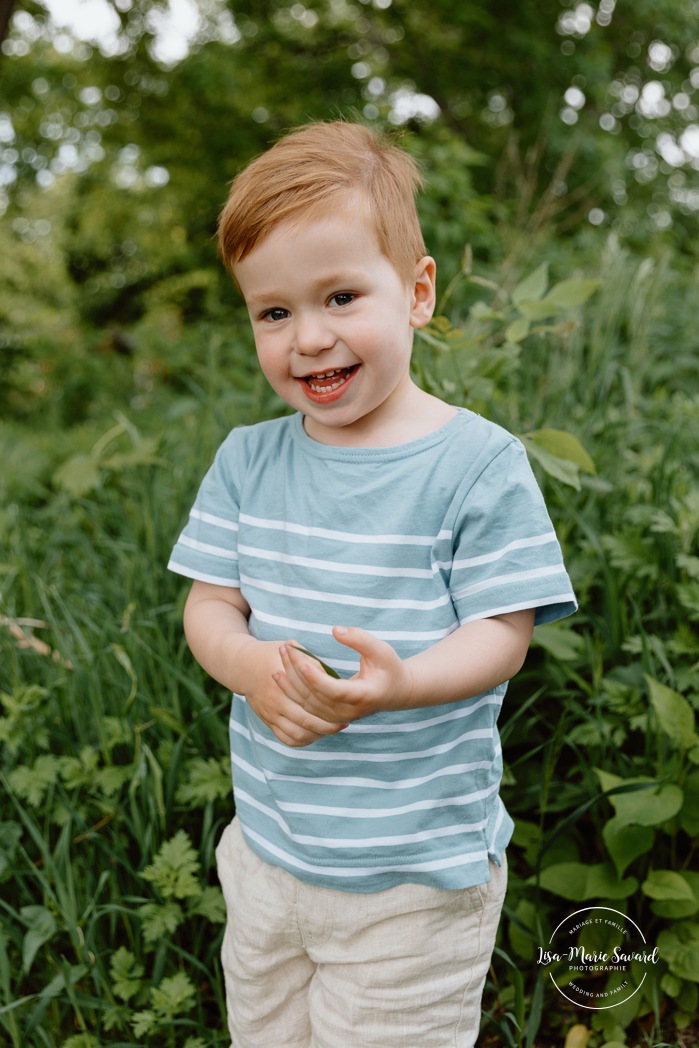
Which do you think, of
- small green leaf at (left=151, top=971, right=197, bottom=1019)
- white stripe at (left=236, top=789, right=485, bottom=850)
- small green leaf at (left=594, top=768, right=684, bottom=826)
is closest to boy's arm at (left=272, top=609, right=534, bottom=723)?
white stripe at (left=236, top=789, right=485, bottom=850)

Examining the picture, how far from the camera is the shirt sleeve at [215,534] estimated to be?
1.44m

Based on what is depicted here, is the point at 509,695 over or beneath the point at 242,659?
beneath

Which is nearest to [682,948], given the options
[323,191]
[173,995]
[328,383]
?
[173,995]

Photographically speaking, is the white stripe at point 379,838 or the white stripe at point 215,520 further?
the white stripe at point 215,520

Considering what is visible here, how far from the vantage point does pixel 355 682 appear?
3.46ft

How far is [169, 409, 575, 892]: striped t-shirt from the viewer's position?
48.0 inches

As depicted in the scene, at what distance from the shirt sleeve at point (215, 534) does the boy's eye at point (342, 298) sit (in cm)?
34

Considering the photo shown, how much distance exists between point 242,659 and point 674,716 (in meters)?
0.88

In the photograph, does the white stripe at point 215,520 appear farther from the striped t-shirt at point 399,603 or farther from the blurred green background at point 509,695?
the blurred green background at point 509,695

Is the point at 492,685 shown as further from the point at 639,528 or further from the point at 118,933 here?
the point at 118,933

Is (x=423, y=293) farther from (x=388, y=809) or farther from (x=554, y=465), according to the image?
(x=388, y=809)

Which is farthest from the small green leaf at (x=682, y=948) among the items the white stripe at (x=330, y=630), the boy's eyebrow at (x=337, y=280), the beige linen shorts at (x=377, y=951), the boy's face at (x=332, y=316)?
the boy's eyebrow at (x=337, y=280)

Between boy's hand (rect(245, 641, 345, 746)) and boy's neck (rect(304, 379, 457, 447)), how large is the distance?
13.1 inches

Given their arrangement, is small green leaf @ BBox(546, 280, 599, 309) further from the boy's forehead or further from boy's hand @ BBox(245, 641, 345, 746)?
boy's hand @ BBox(245, 641, 345, 746)
